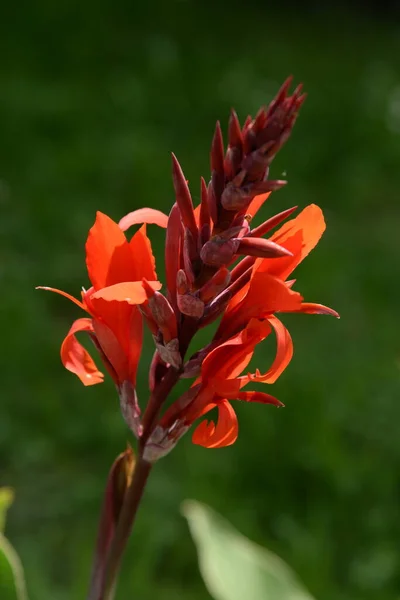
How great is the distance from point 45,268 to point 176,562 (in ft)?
3.71

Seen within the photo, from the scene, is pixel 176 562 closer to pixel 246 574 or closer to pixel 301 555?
pixel 301 555

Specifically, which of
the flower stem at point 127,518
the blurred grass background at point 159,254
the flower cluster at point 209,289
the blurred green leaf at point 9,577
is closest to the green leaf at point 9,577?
the blurred green leaf at point 9,577

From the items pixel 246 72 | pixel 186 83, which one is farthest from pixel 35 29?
pixel 246 72

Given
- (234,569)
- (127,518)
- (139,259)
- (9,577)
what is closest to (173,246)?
(139,259)

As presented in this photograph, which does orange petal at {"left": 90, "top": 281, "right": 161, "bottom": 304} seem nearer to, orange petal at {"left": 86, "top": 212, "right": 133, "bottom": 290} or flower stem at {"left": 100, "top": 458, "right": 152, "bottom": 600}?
orange petal at {"left": 86, "top": 212, "right": 133, "bottom": 290}

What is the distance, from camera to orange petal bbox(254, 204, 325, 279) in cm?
66

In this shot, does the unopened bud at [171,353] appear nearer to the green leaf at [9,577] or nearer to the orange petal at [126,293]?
the orange petal at [126,293]

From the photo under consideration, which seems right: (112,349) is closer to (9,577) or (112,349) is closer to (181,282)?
(181,282)

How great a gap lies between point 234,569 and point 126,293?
0.79 metres

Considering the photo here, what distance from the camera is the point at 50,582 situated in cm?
173

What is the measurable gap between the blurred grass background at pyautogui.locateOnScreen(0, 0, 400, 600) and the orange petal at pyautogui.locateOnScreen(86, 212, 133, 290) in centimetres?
112

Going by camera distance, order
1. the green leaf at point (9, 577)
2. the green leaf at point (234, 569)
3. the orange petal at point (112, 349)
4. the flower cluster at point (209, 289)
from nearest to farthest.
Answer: the flower cluster at point (209, 289)
the orange petal at point (112, 349)
the green leaf at point (9, 577)
the green leaf at point (234, 569)

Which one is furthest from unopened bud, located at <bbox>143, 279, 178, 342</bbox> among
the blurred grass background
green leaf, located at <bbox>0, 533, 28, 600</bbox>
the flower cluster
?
the blurred grass background

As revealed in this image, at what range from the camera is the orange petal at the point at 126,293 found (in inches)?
23.6
